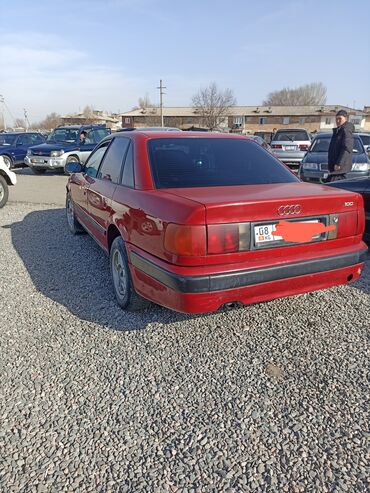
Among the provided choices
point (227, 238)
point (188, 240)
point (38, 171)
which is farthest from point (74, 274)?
point (38, 171)

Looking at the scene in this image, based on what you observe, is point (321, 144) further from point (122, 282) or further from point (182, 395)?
point (182, 395)

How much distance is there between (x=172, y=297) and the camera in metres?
2.51

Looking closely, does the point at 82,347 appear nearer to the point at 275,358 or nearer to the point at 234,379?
the point at 234,379

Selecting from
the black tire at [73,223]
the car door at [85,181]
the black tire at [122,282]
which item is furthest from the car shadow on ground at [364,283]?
the black tire at [73,223]

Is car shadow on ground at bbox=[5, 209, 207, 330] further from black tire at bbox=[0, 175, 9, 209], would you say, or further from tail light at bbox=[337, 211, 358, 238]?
black tire at bbox=[0, 175, 9, 209]

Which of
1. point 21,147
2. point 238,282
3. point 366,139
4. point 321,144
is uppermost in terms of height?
point 21,147

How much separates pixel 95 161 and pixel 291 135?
12521 millimetres

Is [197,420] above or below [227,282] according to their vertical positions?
below

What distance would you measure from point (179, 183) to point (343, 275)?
1.55 meters

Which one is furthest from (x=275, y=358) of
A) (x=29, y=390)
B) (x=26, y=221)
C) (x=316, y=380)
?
(x=26, y=221)

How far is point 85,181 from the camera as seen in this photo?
4.81 m

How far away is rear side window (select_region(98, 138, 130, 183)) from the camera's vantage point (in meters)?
3.62

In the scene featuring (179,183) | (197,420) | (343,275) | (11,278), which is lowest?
(197,420)

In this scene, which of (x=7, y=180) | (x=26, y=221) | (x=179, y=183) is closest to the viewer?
(x=179, y=183)
